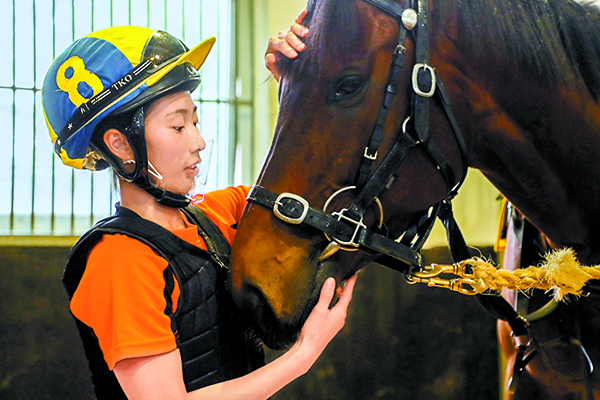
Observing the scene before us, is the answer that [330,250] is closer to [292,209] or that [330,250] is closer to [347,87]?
[292,209]

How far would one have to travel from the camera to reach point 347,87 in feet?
2.54

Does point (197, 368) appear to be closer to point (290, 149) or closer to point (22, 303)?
point (290, 149)

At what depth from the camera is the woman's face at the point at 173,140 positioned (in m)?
0.85

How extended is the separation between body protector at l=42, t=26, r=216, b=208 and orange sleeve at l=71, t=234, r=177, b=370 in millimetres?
153

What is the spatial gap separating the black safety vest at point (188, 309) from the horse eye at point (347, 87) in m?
0.37

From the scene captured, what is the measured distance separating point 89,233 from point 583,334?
0.96 meters

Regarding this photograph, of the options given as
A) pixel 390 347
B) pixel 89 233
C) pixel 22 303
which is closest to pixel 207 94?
pixel 22 303

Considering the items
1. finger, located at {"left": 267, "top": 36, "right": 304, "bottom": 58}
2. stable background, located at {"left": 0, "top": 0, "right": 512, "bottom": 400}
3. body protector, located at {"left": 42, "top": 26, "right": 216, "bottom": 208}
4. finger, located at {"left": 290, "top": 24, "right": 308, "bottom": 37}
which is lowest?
stable background, located at {"left": 0, "top": 0, "right": 512, "bottom": 400}

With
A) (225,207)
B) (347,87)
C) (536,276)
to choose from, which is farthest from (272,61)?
(536,276)

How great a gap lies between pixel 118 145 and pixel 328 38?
43cm

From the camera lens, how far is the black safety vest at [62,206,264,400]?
2.59ft

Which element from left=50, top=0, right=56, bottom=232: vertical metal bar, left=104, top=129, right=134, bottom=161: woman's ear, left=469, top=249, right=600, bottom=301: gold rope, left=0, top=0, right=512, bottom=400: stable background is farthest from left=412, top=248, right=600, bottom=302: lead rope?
left=50, top=0, right=56, bottom=232: vertical metal bar

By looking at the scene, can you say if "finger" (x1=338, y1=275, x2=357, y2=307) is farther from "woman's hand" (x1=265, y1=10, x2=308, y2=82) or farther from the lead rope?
"woman's hand" (x1=265, y1=10, x2=308, y2=82)

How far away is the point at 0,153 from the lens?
2.13 metres
